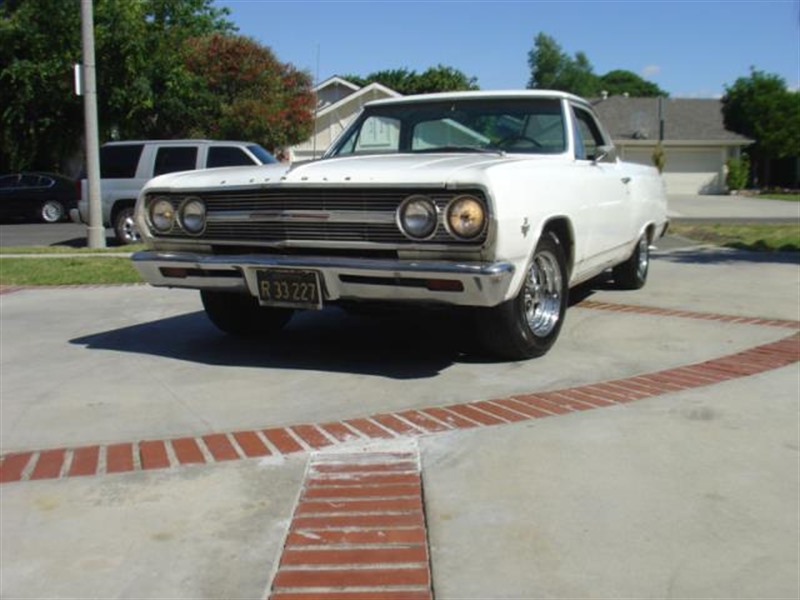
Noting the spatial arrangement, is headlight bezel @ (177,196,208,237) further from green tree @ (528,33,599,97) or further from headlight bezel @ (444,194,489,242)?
green tree @ (528,33,599,97)

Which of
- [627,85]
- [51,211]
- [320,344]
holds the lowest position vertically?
[320,344]

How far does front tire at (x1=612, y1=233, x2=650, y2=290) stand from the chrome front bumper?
384 centimetres

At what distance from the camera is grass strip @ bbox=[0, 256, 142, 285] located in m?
9.33

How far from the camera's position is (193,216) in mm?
5457

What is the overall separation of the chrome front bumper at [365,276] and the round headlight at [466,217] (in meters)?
0.17

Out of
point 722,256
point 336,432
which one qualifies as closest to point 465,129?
point 336,432

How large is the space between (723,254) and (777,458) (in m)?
8.47

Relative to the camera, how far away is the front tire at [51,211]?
22705mm

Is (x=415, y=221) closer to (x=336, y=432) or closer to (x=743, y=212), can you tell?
(x=336, y=432)

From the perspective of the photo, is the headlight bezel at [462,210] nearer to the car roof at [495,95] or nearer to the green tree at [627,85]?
the car roof at [495,95]

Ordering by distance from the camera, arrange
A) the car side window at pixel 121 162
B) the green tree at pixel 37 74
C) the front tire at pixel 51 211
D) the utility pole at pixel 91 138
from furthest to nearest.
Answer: the green tree at pixel 37 74
the front tire at pixel 51 211
the car side window at pixel 121 162
the utility pole at pixel 91 138

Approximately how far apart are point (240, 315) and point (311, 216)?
61.8 inches

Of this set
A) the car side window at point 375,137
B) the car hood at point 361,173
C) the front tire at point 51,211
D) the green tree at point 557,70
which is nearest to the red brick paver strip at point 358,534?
the car hood at point 361,173

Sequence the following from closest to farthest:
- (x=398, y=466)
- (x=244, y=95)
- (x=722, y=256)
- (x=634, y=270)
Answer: (x=398, y=466)
(x=634, y=270)
(x=722, y=256)
(x=244, y=95)
